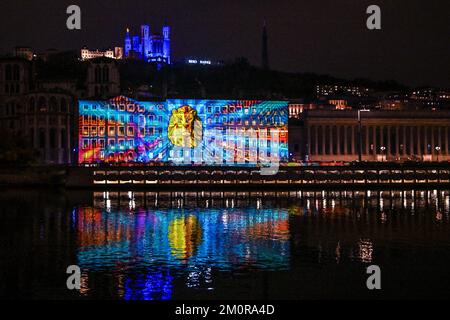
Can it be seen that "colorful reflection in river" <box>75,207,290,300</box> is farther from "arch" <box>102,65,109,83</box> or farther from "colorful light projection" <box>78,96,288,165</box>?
"arch" <box>102,65,109,83</box>

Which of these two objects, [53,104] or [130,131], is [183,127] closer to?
[130,131]

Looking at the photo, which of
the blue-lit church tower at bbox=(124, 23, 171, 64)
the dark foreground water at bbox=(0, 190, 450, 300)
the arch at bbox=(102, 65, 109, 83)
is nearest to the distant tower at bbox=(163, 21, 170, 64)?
the blue-lit church tower at bbox=(124, 23, 171, 64)

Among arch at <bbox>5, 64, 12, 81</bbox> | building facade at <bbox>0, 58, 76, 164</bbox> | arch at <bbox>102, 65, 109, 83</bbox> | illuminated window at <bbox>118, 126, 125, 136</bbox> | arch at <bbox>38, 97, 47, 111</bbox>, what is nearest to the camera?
building facade at <bbox>0, 58, 76, 164</bbox>

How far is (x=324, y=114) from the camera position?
103 metres

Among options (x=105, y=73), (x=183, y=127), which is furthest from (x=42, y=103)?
(x=183, y=127)

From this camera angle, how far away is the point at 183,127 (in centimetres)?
8988

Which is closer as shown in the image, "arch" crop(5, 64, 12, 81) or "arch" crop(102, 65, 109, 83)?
"arch" crop(102, 65, 109, 83)

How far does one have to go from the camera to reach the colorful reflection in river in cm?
2292

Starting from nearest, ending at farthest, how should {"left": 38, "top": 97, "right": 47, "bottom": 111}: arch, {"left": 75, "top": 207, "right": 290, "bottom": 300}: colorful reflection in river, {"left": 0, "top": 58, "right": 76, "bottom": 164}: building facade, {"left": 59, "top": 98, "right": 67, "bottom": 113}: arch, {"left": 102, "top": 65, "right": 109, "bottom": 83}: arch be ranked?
{"left": 75, "top": 207, "right": 290, "bottom": 300}: colorful reflection in river → {"left": 0, "top": 58, "right": 76, "bottom": 164}: building facade → {"left": 38, "top": 97, "right": 47, "bottom": 111}: arch → {"left": 59, "top": 98, "right": 67, "bottom": 113}: arch → {"left": 102, "top": 65, "right": 109, "bottom": 83}: arch

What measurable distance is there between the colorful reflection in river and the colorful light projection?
43601 mm

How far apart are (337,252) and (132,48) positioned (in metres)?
130

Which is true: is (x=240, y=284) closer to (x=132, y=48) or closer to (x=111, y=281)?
(x=111, y=281)

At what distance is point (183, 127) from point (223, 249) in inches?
2422

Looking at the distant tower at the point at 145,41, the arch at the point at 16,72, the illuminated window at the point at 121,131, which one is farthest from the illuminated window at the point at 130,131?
the distant tower at the point at 145,41
